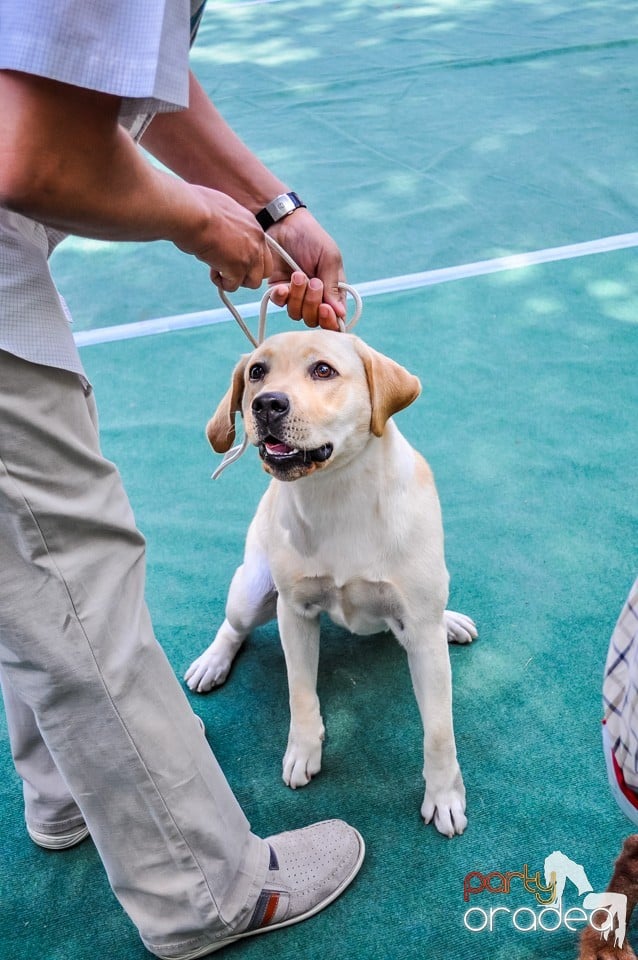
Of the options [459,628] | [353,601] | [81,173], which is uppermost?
[81,173]

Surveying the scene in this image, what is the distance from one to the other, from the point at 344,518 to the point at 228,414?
33 centimetres

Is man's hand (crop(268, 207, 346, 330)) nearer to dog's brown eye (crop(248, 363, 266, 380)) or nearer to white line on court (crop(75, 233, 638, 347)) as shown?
dog's brown eye (crop(248, 363, 266, 380))

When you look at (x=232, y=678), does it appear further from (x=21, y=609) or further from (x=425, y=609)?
(x=21, y=609)

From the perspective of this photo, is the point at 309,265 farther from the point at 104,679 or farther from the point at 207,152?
the point at 104,679

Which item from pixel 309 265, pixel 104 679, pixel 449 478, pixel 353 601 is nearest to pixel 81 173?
pixel 104 679

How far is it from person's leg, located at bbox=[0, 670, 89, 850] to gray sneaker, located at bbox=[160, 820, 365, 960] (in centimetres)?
41

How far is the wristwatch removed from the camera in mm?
1834

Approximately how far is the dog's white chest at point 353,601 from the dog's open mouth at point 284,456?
318mm

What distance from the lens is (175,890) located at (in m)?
1.54

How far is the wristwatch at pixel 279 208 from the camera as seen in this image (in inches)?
72.2

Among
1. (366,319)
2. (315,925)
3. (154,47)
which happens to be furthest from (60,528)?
(366,319)

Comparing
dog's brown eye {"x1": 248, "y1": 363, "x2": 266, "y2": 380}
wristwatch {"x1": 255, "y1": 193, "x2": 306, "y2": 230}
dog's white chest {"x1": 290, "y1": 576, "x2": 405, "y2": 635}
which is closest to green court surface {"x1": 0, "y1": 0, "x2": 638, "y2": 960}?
dog's white chest {"x1": 290, "y1": 576, "x2": 405, "y2": 635}

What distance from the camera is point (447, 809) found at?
1.87m

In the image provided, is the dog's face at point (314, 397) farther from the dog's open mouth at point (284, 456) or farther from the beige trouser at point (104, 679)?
the beige trouser at point (104, 679)
